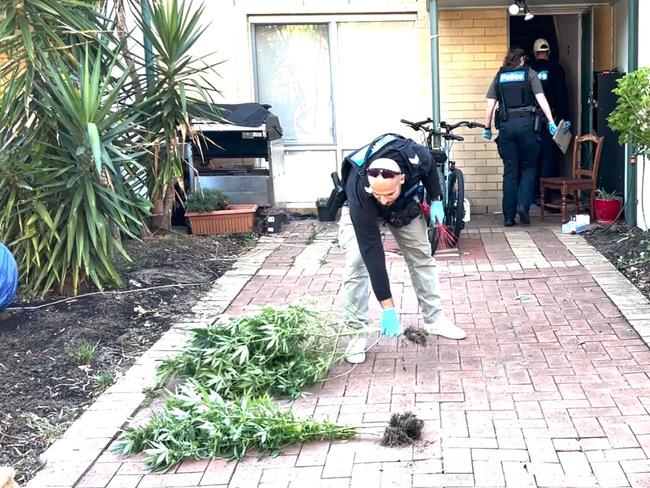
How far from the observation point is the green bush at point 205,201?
332 inches

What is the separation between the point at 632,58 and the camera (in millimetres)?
7762

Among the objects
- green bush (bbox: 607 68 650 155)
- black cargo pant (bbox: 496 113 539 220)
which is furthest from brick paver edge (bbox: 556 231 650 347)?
green bush (bbox: 607 68 650 155)

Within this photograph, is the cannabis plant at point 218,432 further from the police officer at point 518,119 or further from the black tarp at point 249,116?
the police officer at point 518,119

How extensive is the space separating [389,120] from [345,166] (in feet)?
17.2

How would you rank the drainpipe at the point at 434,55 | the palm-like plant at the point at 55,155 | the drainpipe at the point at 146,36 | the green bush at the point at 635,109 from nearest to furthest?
the palm-like plant at the point at 55,155 < the green bush at the point at 635,109 < the drainpipe at the point at 146,36 < the drainpipe at the point at 434,55

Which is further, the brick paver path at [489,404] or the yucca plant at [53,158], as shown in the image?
the yucca plant at [53,158]

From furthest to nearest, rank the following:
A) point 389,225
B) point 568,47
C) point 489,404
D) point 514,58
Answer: point 568,47
point 514,58
point 389,225
point 489,404

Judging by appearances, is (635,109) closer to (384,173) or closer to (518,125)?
(518,125)

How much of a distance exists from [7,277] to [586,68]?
7.15 meters

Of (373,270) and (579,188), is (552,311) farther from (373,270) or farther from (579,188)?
(579,188)

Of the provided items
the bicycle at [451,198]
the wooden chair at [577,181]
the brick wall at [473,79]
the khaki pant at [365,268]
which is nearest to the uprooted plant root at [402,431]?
the khaki pant at [365,268]

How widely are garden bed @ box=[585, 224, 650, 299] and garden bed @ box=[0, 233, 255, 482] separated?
3.40 meters

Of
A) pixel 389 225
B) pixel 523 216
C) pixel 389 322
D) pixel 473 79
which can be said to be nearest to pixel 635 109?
pixel 523 216

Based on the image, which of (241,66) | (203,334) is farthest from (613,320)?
(241,66)
